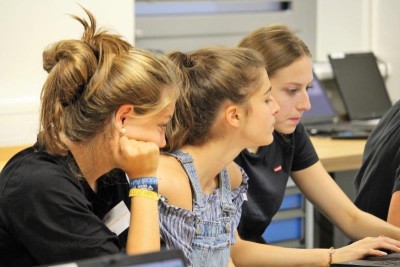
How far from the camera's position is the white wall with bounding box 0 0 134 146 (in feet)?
10.9

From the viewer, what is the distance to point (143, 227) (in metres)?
1.97

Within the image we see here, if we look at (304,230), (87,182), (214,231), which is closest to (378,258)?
(214,231)

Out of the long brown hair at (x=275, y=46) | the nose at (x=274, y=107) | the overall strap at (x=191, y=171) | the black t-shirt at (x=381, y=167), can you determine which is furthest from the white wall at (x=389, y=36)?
the overall strap at (x=191, y=171)

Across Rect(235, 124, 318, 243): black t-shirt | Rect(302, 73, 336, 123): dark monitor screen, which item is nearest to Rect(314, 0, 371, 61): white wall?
Rect(302, 73, 336, 123): dark monitor screen

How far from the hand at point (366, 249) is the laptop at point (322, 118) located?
6.36 ft

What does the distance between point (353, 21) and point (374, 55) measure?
24cm

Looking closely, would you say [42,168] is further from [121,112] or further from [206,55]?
[206,55]

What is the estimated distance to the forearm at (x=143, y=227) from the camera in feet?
6.40

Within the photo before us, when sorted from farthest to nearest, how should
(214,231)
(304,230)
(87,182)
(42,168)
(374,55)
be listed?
(374,55)
(304,230)
(214,231)
(87,182)
(42,168)

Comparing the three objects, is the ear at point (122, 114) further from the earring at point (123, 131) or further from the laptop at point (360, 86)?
the laptop at point (360, 86)

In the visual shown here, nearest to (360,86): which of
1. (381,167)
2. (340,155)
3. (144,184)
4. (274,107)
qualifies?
(340,155)

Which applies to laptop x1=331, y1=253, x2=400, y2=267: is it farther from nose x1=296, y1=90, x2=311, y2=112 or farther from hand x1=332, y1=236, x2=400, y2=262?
nose x1=296, y1=90, x2=311, y2=112

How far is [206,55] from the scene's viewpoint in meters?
2.41

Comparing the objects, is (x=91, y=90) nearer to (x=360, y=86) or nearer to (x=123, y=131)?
(x=123, y=131)
